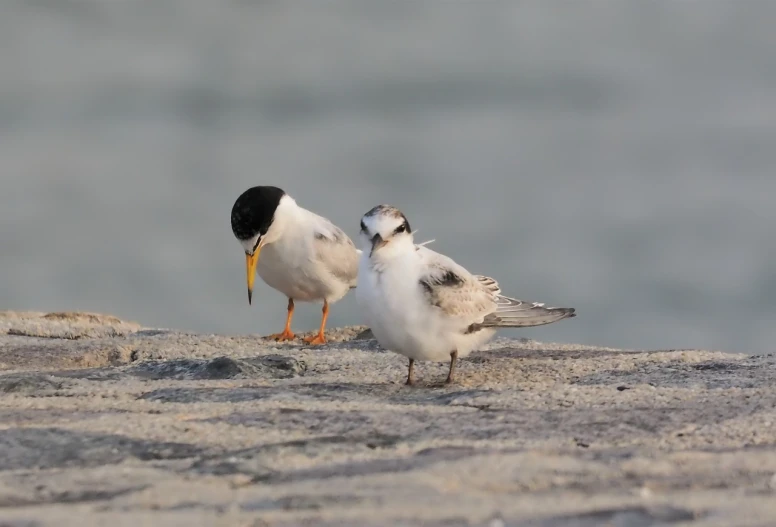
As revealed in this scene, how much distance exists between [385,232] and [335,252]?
2.61 metres

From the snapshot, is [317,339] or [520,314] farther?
[317,339]

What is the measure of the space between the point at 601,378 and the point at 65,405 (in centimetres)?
213

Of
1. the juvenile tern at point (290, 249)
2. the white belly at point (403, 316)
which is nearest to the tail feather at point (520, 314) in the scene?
the white belly at point (403, 316)

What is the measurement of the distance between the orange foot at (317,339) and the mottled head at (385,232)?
178 centimetres

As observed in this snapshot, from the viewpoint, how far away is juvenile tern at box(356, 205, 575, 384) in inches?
188

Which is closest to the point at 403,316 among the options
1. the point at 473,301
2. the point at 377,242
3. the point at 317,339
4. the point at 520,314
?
the point at 377,242

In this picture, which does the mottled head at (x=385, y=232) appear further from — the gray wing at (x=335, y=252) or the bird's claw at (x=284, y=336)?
the gray wing at (x=335, y=252)

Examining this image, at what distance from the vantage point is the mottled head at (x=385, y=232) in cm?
490

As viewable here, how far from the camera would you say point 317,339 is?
6.81m

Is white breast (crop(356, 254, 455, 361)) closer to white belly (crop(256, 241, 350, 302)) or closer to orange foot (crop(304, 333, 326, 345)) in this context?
orange foot (crop(304, 333, 326, 345))

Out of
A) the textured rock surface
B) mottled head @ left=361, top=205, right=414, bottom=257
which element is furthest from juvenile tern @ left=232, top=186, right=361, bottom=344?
mottled head @ left=361, top=205, right=414, bottom=257

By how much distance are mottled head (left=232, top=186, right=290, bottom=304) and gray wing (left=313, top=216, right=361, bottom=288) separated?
1.23 ft

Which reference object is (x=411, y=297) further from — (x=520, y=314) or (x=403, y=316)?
(x=520, y=314)

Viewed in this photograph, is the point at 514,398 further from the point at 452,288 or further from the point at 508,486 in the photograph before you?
the point at 508,486
